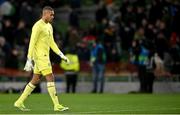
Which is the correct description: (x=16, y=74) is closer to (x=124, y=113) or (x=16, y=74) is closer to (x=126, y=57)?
(x=126, y=57)

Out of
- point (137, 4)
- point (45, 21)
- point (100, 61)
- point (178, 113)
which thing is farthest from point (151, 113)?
point (137, 4)

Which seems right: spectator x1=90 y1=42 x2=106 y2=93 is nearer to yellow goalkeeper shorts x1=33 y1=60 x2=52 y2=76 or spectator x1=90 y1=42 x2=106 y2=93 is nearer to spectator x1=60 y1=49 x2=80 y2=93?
spectator x1=60 y1=49 x2=80 y2=93

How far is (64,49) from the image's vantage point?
3459cm

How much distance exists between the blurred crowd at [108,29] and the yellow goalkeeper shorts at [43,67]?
1376cm

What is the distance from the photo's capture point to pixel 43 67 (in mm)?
19547

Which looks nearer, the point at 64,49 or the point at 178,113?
the point at 178,113

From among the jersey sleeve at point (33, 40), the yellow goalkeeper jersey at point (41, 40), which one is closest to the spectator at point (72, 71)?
the yellow goalkeeper jersey at point (41, 40)

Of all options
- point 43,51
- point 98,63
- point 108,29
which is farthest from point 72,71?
point 43,51

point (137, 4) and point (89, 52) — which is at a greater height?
point (137, 4)

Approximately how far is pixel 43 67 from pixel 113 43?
16.9 metres

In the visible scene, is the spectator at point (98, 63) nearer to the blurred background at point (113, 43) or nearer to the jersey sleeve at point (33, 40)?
the blurred background at point (113, 43)

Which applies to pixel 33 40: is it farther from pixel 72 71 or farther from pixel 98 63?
pixel 98 63

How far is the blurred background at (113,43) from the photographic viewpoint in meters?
33.4

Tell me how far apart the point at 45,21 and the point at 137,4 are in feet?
61.1
